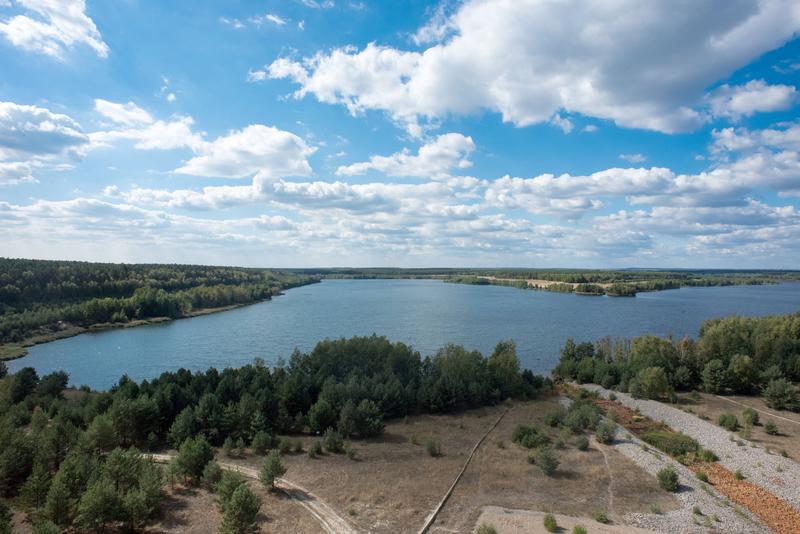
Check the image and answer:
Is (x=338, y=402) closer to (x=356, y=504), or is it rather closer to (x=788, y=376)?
(x=356, y=504)

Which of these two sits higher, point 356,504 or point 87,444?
point 87,444

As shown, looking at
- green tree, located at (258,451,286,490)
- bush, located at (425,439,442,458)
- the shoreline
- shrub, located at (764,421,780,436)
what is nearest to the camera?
green tree, located at (258,451,286,490)

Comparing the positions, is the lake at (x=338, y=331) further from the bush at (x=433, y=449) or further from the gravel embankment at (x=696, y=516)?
the gravel embankment at (x=696, y=516)

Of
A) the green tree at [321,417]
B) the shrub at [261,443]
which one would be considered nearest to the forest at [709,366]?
the green tree at [321,417]

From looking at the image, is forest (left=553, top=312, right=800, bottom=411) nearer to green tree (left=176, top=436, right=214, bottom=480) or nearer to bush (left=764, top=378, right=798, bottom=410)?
bush (left=764, top=378, right=798, bottom=410)

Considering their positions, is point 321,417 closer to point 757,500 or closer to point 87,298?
point 757,500

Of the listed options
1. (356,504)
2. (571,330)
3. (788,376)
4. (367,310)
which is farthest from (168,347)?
(788,376)

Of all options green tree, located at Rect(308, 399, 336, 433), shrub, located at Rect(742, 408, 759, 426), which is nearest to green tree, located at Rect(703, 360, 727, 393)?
shrub, located at Rect(742, 408, 759, 426)
